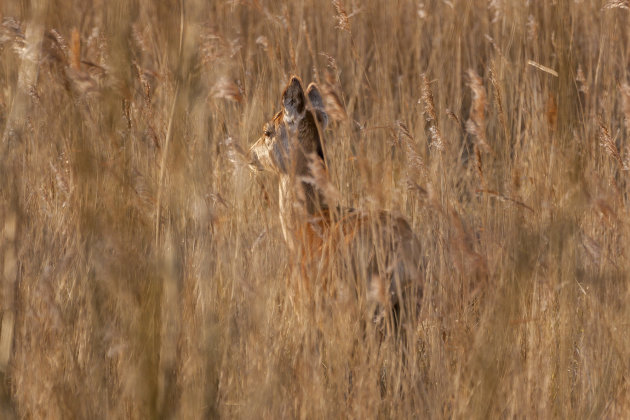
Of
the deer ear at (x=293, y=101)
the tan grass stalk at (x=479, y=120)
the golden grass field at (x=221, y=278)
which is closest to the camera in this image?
the golden grass field at (x=221, y=278)

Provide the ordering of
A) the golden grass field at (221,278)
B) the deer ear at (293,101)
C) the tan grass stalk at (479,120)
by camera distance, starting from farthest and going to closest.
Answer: the deer ear at (293,101) < the tan grass stalk at (479,120) < the golden grass field at (221,278)

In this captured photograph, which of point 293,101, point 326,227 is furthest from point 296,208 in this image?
point 293,101

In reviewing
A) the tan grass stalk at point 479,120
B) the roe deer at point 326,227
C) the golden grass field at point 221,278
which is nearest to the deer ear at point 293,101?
the roe deer at point 326,227

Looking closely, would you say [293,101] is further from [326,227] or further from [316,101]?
[326,227]

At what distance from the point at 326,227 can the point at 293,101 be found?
527 millimetres

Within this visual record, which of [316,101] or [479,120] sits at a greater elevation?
[316,101]

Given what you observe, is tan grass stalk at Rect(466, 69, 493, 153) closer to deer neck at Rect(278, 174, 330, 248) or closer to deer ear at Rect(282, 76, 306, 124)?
deer neck at Rect(278, 174, 330, 248)

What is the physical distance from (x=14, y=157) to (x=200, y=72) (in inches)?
19.8

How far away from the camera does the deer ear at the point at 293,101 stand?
2.65m

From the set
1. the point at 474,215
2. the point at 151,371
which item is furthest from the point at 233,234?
the point at 151,371

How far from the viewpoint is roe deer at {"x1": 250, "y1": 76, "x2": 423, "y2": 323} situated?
1849 millimetres

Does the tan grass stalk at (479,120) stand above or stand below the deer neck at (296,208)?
above

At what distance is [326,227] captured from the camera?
2.35m

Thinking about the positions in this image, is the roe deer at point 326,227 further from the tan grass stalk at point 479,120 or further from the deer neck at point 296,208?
the tan grass stalk at point 479,120
